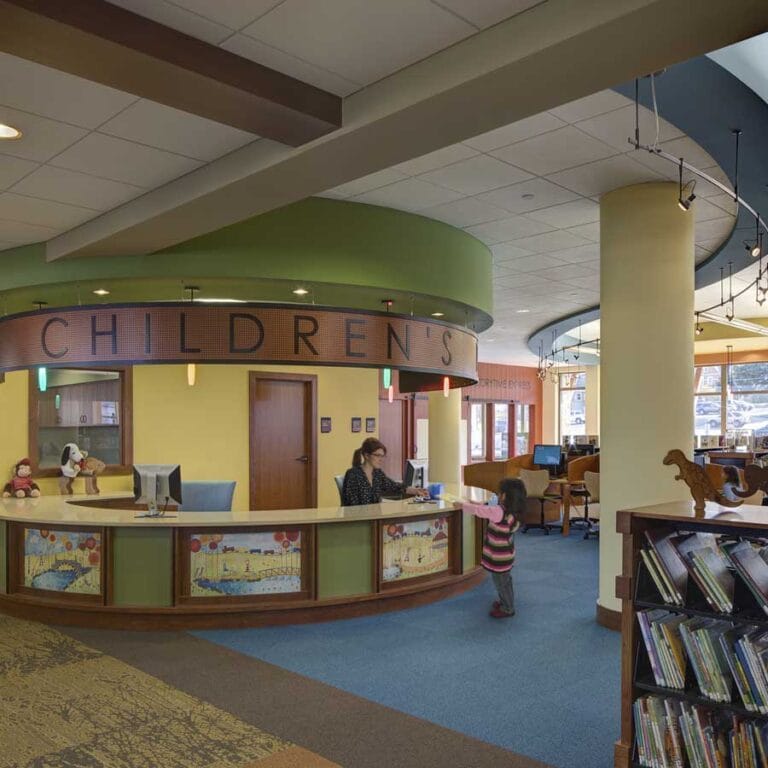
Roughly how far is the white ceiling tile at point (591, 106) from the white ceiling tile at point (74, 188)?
284 cm

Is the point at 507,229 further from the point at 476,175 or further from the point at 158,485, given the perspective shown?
the point at 158,485

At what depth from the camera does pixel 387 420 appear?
50.8ft

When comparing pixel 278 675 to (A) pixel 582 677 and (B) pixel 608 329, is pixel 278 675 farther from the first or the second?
(B) pixel 608 329

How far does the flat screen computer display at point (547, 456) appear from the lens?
40.2ft

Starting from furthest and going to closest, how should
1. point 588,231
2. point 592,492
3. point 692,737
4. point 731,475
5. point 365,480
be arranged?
point 592,492 → point 731,475 → point 365,480 → point 588,231 → point 692,737

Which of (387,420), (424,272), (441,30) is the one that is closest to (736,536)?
(441,30)

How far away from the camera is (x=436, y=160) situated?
17.0 feet

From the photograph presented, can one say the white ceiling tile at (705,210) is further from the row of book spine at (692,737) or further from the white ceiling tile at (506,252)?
the row of book spine at (692,737)

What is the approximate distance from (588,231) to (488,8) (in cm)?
433

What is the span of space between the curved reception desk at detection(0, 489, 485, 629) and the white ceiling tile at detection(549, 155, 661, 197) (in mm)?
3057

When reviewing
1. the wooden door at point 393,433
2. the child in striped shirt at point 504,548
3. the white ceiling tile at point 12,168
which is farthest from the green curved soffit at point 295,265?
the wooden door at point 393,433

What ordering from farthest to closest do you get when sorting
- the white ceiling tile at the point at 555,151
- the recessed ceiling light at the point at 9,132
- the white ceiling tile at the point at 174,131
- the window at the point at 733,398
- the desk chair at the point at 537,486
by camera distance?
1. the window at the point at 733,398
2. the desk chair at the point at 537,486
3. the white ceiling tile at the point at 555,151
4. the recessed ceiling light at the point at 9,132
5. the white ceiling tile at the point at 174,131

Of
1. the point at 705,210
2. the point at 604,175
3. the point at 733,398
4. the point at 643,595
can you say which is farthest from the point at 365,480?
the point at 733,398

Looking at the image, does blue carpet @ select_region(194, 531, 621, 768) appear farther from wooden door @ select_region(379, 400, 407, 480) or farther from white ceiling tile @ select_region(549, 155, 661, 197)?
wooden door @ select_region(379, 400, 407, 480)
